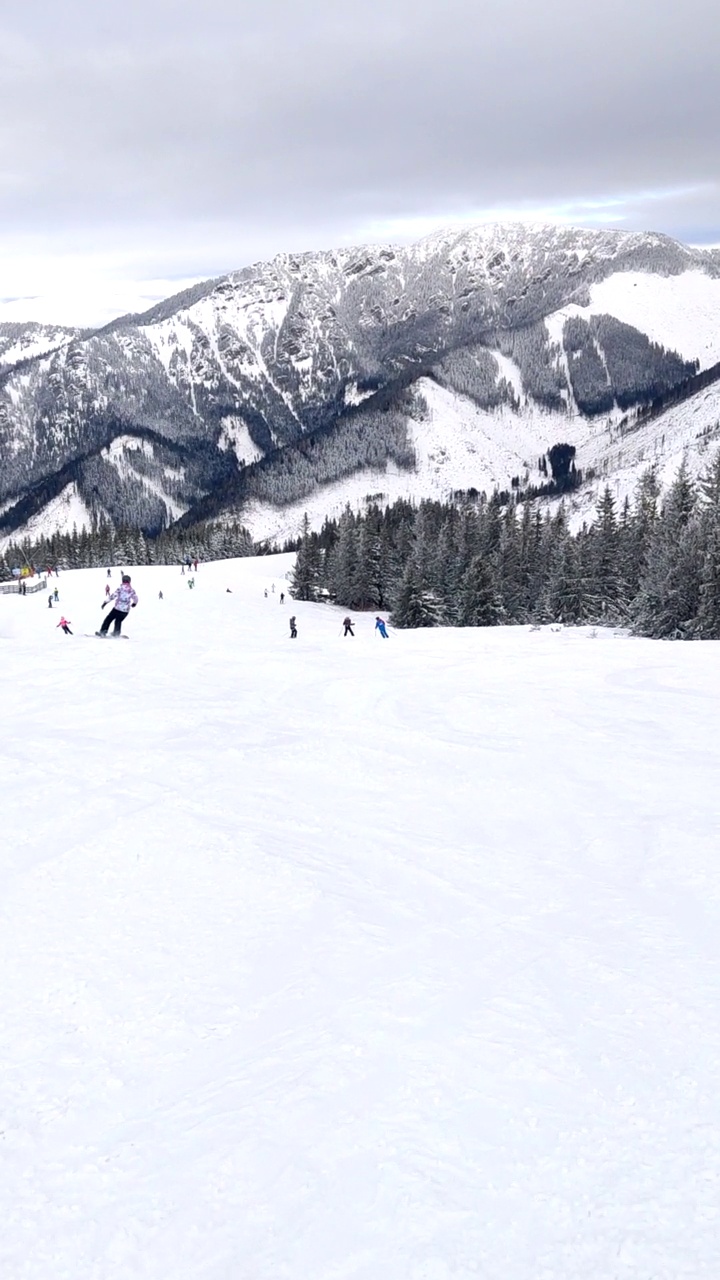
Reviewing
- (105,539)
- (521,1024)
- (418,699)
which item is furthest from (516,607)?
(105,539)

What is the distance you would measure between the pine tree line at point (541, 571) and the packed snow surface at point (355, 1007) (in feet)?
146

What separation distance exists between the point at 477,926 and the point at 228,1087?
287 centimetres

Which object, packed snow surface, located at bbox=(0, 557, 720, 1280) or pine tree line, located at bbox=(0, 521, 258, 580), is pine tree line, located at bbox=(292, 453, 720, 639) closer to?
packed snow surface, located at bbox=(0, 557, 720, 1280)

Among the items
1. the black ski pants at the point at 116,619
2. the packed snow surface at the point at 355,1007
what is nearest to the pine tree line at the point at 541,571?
the black ski pants at the point at 116,619

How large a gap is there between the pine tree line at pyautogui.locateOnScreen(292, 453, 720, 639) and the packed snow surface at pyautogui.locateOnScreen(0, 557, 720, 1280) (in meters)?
44.5

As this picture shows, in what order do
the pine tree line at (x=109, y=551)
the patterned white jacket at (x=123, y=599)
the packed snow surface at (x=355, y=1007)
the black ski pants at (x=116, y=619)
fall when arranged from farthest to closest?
the pine tree line at (x=109, y=551)
the black ski pants at (x=116, y=619)
the patterned white jacket at (x=123, y=599)
the packed snow surface at (x=355, y=1007)

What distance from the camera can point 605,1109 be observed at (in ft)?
16.1

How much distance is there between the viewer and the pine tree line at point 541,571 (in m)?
53.8

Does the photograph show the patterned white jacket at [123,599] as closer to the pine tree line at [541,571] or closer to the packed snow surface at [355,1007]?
the packed snow surface at [355,1007]

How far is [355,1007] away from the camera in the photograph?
5852mm

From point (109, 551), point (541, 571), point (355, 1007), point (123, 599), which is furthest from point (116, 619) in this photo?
point (109, 551)

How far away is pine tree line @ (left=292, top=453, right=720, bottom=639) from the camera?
53781mm

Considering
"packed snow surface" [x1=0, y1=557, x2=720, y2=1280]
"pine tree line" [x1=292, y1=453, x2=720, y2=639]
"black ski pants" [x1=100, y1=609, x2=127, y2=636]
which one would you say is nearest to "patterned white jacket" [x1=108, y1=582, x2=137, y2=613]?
"black ski pants" [x1=100, y1=609, x2=127, y2=636]

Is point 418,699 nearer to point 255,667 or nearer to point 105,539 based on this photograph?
point 255,667
